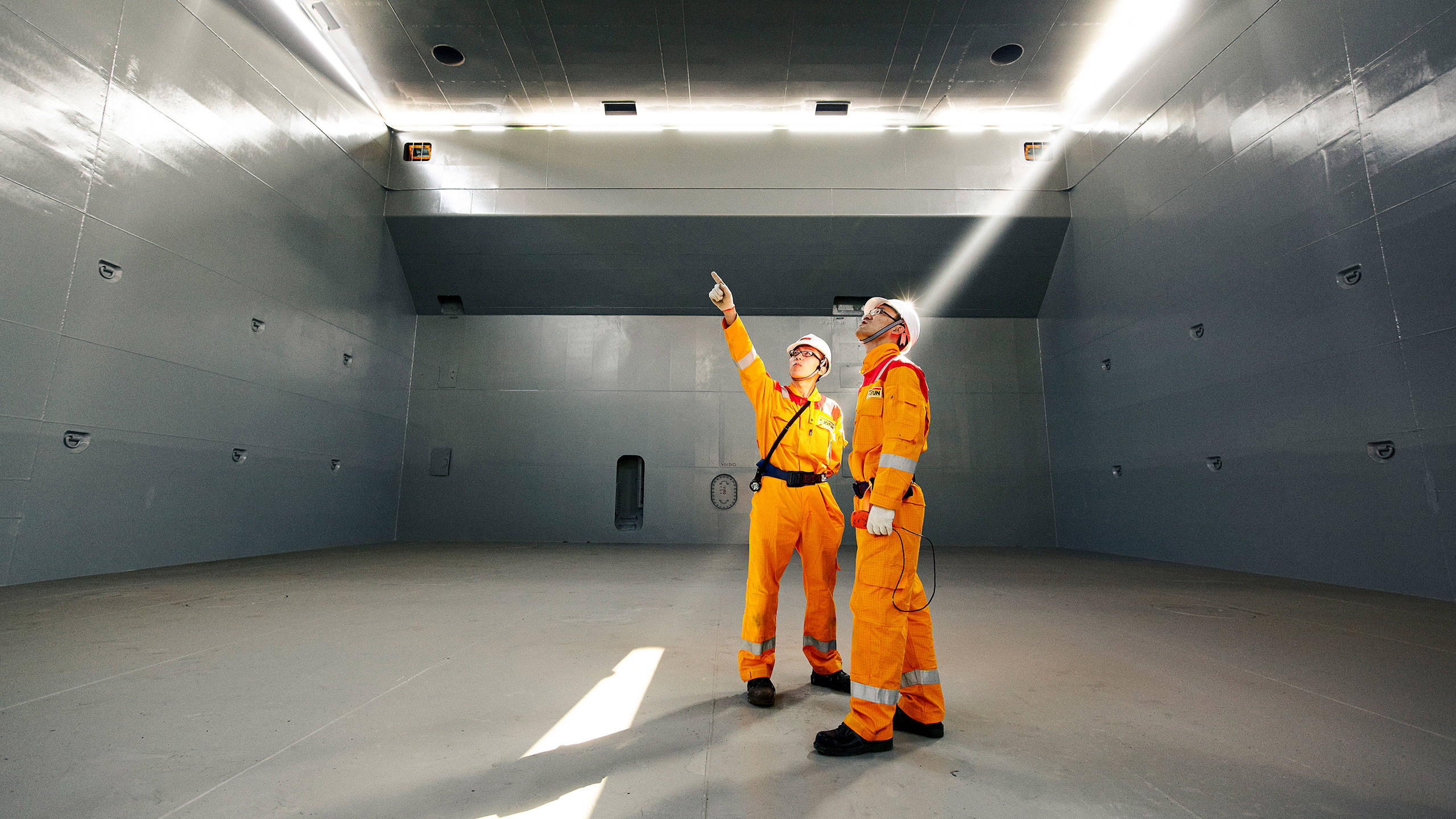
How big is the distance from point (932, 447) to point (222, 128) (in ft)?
35.1

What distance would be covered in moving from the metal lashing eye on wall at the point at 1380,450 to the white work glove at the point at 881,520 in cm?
568

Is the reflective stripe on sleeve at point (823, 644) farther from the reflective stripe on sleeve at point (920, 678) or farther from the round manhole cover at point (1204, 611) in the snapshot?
the round manhole cover at point (1204, 611)

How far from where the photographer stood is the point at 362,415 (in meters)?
8.99

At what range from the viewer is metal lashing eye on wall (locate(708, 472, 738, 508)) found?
1022 cm

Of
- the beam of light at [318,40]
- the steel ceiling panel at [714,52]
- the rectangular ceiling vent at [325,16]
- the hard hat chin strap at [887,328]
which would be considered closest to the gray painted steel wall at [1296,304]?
the steel ceiling panel at [714,52]

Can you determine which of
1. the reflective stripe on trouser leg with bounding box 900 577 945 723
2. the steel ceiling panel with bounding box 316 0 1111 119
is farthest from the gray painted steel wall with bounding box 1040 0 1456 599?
the reflective stripe on trouser leg with bounding box 900 577 945 723

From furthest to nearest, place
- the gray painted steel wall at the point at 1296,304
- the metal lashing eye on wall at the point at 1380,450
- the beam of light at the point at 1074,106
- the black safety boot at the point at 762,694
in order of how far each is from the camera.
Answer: the beam of light at the point at 1074,106, the metal lashing eye on wall at the point at 1380,450, the gray painted steel wall at the point at 1296,304, the black safety boot at the point at 762,694

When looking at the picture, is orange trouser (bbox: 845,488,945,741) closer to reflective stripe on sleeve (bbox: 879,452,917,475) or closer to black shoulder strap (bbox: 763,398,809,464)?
reflective stripe on sleeve (bbox: 879,452,917,475)

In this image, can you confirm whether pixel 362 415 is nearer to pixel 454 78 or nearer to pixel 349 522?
pixel 349 522

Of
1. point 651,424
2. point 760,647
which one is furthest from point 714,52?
point 760,647

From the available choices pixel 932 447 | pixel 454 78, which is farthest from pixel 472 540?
pixel 932 447

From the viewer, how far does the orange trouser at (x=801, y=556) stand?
266 centimetres

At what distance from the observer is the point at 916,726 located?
2.19 m

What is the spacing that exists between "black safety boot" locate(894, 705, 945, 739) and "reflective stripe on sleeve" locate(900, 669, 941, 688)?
10 cm
